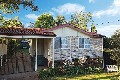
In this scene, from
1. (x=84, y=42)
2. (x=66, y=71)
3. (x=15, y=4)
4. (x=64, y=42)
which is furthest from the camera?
(x=84, y=42)

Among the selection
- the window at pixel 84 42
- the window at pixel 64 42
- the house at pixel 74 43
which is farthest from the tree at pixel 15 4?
the window at pixel 84 42

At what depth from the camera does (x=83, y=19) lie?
67.2 meters

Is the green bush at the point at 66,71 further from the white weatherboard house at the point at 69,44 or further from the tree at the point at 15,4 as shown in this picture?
the tree at the point at 15,4

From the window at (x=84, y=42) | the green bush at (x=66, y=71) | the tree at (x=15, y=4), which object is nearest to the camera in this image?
the tree at (x=15, y=4)

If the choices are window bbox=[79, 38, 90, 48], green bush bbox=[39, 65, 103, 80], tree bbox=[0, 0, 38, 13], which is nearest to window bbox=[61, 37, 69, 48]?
window bbox=[79, 38, 90, 48]

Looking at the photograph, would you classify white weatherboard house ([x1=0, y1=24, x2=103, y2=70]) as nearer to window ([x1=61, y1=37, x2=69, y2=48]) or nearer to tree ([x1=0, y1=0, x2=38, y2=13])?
window ([x1=61, y1=37, x2=69, y2=48])

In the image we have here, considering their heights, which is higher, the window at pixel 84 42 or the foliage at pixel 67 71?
the window at pixel 84 42

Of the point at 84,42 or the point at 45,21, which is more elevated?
the point at 45,21

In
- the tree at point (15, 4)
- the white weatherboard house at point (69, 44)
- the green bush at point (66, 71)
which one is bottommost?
the green bush at point (66, 71)

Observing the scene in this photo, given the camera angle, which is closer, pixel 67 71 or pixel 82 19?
pixel 67 71

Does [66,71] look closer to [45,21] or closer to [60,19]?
[45,21]

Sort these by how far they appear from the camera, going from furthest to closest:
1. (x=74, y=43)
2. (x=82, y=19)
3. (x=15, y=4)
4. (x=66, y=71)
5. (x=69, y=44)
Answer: (x=82, y=19)
(x=74, y=43)
(x=69, y=44)
(x=66, y=71)
(x=15, y=4)

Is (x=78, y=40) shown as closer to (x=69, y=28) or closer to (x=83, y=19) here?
(x=69, y=28)

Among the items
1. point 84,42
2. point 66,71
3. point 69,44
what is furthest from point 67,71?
point 84,42
